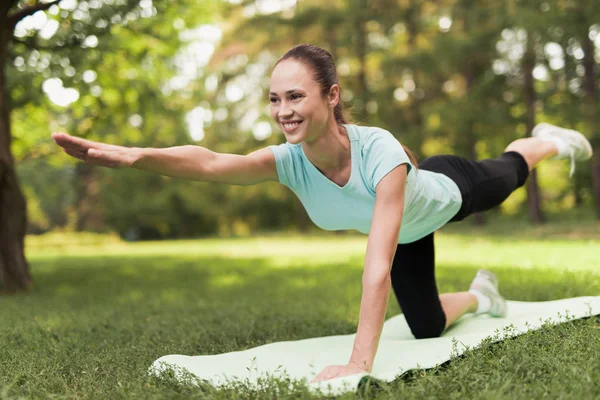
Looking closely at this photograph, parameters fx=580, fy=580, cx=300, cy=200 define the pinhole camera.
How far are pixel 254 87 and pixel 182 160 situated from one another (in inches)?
749

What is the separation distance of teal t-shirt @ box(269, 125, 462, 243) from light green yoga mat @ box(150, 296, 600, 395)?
66 centimetres

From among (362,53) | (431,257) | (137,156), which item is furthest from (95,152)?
(362,53)

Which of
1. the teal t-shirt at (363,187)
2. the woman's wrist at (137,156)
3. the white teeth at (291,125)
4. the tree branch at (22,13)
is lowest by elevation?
the teal t-shirt at (363,187)

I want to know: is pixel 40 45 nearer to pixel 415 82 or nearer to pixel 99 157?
pixel 99 157

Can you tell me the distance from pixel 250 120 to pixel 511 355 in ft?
63.0

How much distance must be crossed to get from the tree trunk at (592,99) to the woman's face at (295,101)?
11.5m

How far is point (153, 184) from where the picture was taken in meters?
25.1

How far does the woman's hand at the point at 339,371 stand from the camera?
234cm

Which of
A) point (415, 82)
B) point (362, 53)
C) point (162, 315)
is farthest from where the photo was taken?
point (362, 53)

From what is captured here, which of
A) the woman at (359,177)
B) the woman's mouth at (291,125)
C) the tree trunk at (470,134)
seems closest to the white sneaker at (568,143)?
the woman at (359,177)

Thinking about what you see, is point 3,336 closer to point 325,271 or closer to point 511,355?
point 511,355

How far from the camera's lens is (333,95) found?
2760 mm

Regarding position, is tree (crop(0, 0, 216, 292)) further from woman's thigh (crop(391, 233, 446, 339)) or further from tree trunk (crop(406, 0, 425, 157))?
tree trunk (crop(406, 0, 425, 157))

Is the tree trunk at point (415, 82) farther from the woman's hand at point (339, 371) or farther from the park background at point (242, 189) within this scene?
the woman's hand at point (339, 371)
